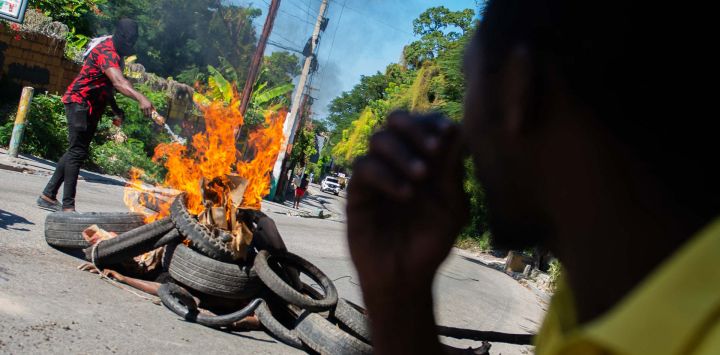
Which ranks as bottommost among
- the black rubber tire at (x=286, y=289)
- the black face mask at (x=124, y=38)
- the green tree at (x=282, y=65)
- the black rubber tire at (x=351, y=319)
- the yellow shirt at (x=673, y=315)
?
the black rubber tire at (x=351, y=319)

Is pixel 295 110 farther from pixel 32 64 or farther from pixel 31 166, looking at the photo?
pixel 31 166

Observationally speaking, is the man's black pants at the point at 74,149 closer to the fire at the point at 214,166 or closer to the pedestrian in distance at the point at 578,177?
the fire at the point at 214,166

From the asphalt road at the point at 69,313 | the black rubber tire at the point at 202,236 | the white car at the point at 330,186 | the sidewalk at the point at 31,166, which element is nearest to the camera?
the asphalt road at the point at 69,313

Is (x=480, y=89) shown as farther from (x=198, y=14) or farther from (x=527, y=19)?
(x=198, y=14)

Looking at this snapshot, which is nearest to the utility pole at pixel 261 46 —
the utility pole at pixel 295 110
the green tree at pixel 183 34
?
the utility pole at pixel 295 110

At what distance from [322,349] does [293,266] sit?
109 cm

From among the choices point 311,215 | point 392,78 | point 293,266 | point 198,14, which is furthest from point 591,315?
point 198,14

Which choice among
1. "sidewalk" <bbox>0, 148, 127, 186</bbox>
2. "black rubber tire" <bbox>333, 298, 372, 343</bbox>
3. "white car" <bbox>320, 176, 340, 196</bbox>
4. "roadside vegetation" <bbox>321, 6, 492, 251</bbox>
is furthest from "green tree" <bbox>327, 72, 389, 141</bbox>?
"black rubber tire" <bbox>333, 298, 372, 343</bbox>

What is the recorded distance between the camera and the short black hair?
885 millimetres

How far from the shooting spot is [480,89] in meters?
1.11

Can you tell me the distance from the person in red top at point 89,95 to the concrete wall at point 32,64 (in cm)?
1039

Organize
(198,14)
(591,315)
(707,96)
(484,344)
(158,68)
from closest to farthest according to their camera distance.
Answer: (707,96) < (591,315) < (484,344) < (158,68) < (198,14)

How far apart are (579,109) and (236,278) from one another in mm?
4942

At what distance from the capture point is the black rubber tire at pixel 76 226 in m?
6.16
